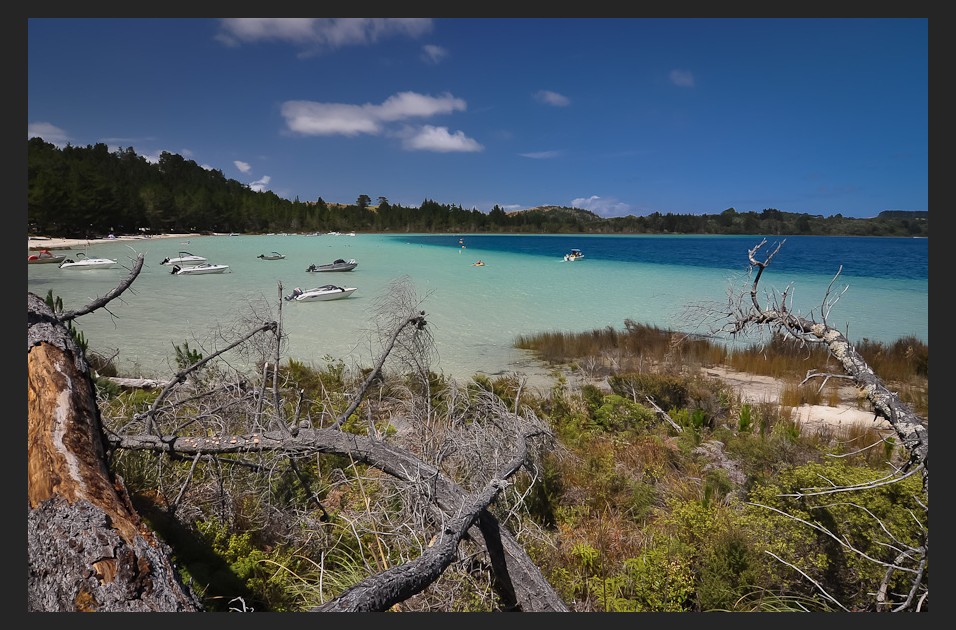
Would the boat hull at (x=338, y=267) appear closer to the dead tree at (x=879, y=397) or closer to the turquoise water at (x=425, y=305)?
the turquoise water at (x=425, y=305)

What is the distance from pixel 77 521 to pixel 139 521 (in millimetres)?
215

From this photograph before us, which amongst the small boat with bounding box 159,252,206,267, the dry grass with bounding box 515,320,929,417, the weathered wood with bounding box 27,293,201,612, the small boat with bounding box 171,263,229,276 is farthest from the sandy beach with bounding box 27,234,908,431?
the small boat with bounding box 159,252,206,267

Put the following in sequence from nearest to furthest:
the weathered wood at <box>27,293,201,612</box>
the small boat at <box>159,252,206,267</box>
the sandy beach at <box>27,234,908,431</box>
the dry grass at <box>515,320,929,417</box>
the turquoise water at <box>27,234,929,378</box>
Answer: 1. the weathered wood at <box>27,293,201,612</box>
2. the sandy beach at <box>27,234,908,431</box>
3. the dry grass at <box>515,320,929,417</box>
4. the turquoise water at <box>27,234,929,378</box>
5. the small boat at <box>159,252,206,267</box>

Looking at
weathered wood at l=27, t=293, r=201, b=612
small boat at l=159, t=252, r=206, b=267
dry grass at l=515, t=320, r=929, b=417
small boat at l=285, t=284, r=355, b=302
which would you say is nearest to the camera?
weathered wood at l=27, t=293, r=201, b=612

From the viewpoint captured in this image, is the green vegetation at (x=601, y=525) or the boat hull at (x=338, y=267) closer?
the green vegetation at (x=601, y=525)

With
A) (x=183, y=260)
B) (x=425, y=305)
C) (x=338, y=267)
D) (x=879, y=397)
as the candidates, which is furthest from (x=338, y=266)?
(x=879, y=397)

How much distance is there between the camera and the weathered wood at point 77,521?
1.74 metres

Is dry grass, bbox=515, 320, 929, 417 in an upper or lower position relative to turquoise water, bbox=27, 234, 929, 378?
lower

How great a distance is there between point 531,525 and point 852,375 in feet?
7.69

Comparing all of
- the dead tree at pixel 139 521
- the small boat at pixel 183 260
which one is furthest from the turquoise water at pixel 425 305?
the dead tree at pixel 139 521

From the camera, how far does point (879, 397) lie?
233 centimetres

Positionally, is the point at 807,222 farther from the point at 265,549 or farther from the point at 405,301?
the point at 265,549

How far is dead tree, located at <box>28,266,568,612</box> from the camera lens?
1764mm

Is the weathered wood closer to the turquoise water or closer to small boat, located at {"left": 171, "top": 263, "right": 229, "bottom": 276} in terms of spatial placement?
the turquoise water
